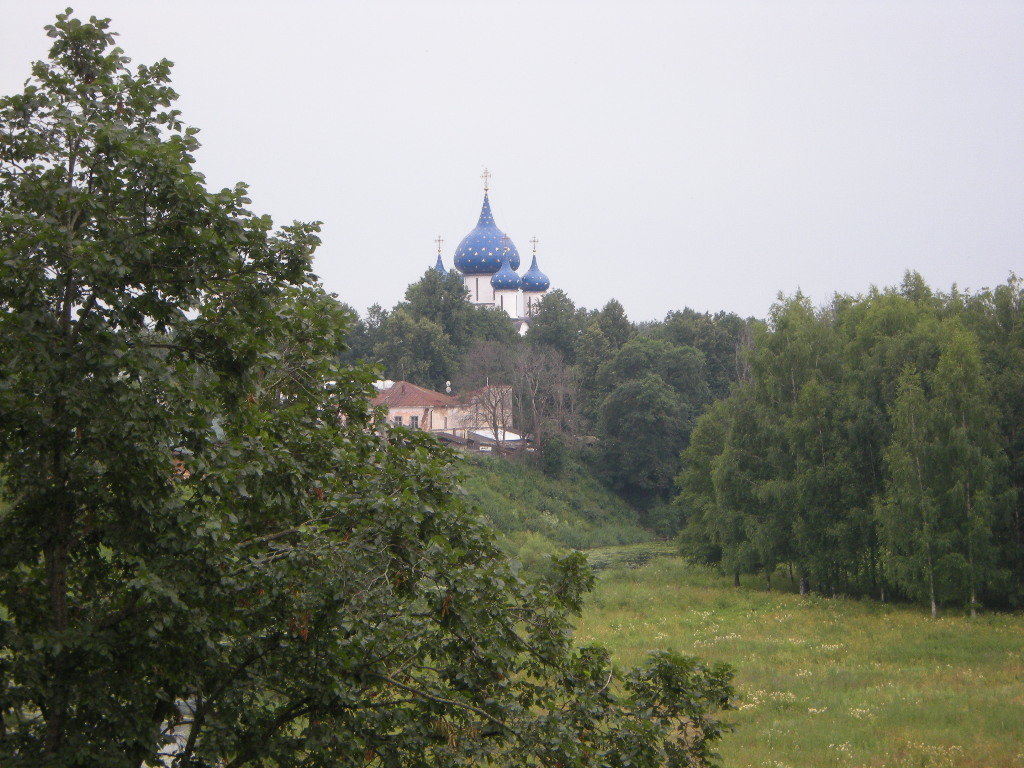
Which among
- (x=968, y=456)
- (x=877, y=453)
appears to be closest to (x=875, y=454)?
(x=877, y=453)

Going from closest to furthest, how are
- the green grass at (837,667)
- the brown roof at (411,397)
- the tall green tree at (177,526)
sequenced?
the tall green tree at (177,526)
the green grass at (837,667)
the brown roof at (411,397)

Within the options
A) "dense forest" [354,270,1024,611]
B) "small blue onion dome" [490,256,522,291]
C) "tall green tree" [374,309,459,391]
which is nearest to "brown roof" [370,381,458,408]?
"tall green tree" [374,309,459,391]

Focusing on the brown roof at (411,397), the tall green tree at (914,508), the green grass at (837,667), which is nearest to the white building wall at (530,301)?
the brown roof at (411,397)

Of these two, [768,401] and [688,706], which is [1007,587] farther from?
[688,706]

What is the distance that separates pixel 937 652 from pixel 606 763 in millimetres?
22624

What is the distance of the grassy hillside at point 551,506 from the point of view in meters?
49.1

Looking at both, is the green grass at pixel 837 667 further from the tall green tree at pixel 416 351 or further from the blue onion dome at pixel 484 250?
the blue onion dome at pixel 484 250

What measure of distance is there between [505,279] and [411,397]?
22449 millimetres

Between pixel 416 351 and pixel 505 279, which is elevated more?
pixel 505 279

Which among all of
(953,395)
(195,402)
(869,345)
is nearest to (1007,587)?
(953,395)

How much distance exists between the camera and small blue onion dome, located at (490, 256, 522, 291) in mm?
82438

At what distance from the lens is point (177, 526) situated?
20.6 feet

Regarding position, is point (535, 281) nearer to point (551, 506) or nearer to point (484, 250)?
point (484, 250)

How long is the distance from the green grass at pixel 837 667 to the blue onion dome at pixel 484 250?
1711 inches
